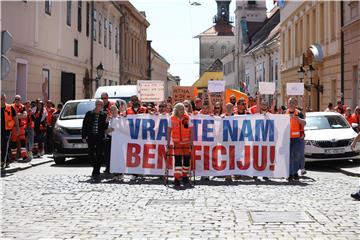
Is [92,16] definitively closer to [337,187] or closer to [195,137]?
[195,137]

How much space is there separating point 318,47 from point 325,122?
14.6 m

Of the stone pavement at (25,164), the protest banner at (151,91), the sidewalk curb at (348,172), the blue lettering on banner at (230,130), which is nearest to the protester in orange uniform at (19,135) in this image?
the stone pavement at (25,164)

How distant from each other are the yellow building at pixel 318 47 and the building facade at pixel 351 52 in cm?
107

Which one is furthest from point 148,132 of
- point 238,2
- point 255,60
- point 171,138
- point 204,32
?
point 204,32

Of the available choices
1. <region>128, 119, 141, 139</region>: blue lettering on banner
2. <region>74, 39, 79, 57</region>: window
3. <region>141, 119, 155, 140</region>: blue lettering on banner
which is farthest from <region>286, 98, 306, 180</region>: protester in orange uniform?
<region>74, 39, 79, 57</region>: window

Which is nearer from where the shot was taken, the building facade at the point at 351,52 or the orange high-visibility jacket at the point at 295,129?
the orange high-visibility jacket at the point at 295,129

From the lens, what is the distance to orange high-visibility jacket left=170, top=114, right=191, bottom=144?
38.8ft

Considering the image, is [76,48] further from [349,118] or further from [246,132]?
[246,132]

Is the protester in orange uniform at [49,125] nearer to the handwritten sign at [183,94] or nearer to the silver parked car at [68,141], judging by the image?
the silver parked car at [68,141]

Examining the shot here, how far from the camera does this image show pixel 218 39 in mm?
121125

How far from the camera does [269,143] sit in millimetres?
12602

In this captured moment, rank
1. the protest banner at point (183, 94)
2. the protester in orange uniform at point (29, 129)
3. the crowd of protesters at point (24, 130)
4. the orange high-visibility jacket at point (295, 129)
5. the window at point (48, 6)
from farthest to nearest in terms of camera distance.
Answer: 1. the window at point (48, 6)
2. the protest banner at point (183, 94)
3. the protester in orange uniform at point (29, 129)
4. the crowd of protesters at point (24, 130)
5. the orange high-visibility jacket at point (295, 129)

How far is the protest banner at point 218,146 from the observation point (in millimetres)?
12508

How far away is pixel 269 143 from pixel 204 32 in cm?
11183
